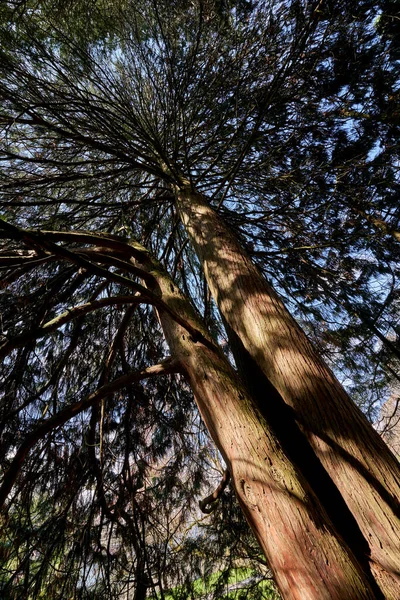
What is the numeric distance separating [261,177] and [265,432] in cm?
302

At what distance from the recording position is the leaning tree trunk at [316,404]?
1.01m

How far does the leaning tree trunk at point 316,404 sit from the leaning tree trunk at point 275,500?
12 cm

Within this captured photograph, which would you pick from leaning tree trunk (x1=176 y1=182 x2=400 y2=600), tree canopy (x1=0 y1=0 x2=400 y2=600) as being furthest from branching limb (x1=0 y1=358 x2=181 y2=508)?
tree canopy (x1=0 y1=0 x2=400 y2=600)

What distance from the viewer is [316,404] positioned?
1289 millimetres

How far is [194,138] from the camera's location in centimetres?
403

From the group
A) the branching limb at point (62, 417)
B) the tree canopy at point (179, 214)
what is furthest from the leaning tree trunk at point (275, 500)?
the tree canopy at point (179, 214)

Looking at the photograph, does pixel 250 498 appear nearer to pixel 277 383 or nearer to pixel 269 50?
pixel 277 383

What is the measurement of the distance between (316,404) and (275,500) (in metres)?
0.43

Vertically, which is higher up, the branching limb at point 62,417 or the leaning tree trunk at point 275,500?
the branching limb at point 62,417

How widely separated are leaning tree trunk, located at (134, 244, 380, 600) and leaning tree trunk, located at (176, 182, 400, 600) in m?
0.12

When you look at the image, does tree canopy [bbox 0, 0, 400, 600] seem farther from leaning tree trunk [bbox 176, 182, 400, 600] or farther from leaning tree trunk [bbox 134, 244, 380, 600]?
leaning tree trunk [bbox 134, 244, 380, 600]

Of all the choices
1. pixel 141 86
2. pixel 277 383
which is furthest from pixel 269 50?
pixel 277 383

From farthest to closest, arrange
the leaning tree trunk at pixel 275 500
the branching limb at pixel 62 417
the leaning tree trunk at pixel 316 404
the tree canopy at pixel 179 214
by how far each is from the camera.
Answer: the tree canopy at pixel 179 214
the branching limb at pixel 62 417
the leaning tree trunk at pixel 316 404
the leaning tree trunk at pixel 275 500

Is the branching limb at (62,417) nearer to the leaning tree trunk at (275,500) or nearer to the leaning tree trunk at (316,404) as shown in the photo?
the leaning tree trunk at (275,500)
